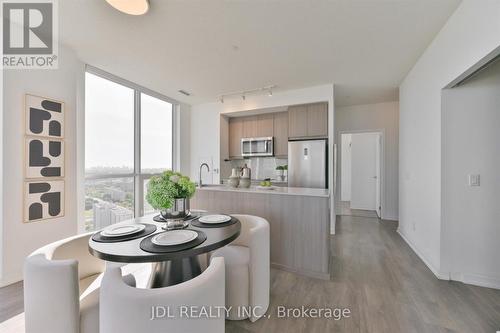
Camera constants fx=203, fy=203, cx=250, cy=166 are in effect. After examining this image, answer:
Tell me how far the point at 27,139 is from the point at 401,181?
18.0ft

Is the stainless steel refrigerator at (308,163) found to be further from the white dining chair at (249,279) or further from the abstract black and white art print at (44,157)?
the abstract black and white art print at (44,157)

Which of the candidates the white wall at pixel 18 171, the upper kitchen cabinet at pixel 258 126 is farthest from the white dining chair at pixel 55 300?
the upper kitchen cabinet at pixel 258 126

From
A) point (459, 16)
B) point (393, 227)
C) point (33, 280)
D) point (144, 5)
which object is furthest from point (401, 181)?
point (33, 280)

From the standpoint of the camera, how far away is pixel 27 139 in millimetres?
2258

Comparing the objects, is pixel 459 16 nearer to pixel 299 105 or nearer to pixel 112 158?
pixel 299 105

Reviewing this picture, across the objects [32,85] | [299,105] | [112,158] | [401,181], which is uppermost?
[299,105]

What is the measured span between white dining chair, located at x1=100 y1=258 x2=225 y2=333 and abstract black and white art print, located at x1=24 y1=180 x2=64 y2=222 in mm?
2214

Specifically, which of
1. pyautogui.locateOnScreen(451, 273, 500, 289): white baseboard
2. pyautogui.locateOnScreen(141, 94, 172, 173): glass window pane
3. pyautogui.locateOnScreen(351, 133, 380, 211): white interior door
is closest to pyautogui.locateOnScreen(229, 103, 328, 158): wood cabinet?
pyautogui.locateOnScreen(141, 94, 172, 173): glass window pane

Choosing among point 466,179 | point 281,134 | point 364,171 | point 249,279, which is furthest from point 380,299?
point 364,171

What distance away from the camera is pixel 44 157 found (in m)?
2.40

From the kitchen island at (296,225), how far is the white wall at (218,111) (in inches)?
63.0

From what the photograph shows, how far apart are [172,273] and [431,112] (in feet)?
10.6

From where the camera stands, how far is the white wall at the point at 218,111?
378 cm

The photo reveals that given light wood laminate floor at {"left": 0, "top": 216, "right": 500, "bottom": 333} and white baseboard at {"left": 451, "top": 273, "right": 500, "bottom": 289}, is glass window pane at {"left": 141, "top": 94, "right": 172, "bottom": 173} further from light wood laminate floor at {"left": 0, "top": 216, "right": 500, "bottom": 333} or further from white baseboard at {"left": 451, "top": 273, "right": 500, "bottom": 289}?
white baseboard at {"left": 451, "top": 273, "right": 500, "bottom": 289}
